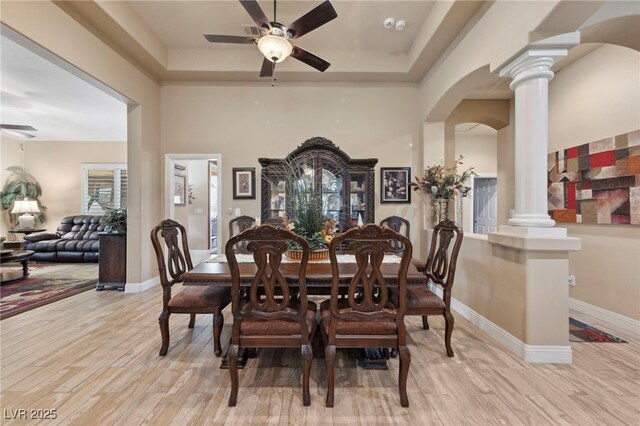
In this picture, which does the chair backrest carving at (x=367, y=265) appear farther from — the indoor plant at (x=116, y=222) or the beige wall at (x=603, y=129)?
the indoor plant at (x=116, y=222)

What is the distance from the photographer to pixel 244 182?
4391mm

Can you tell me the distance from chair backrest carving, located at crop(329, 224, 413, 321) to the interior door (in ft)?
18.4

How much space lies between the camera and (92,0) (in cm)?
262

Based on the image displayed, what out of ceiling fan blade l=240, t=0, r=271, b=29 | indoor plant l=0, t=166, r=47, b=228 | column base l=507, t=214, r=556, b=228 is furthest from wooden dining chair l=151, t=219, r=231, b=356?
Result: indoor plant l=0, t=166, r=47, b=228

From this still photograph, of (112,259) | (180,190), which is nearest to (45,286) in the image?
(112,259)

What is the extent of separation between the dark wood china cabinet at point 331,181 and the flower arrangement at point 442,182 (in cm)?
76

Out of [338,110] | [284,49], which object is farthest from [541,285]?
[338,110]

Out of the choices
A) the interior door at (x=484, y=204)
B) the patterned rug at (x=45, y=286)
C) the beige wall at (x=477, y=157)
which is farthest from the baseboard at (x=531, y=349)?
the patterned rug at (x=45, y=286)

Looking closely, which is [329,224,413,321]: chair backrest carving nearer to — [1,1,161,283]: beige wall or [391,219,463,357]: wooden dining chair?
[391,219,463,357]: wooden dining chair

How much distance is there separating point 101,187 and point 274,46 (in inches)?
280

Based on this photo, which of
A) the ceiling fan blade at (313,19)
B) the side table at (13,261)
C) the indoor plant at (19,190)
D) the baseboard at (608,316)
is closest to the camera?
the ceiling fan blade at (313,19)

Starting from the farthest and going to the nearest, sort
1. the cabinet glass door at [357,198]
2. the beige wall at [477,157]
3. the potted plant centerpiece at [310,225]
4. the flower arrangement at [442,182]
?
the beige wall at [477,157] → the cabinet glass door at [357,198] → the flower arrangement at [442,182] → the potted plant centerpiece at [310,225]

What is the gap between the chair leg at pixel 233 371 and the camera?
1.66 metres

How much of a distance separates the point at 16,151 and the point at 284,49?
8.47 m
